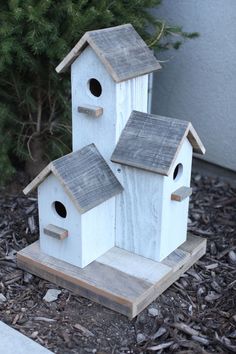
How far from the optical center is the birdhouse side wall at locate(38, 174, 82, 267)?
117 inches

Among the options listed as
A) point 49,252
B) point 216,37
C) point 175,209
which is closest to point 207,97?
point 216,37

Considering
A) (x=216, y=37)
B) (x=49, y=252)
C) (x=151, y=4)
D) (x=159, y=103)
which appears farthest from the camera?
(x=159, y=103)

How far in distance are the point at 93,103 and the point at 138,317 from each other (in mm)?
1092

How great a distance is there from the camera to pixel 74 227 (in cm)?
297

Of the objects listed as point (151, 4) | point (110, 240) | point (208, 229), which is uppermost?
point (151, 4)

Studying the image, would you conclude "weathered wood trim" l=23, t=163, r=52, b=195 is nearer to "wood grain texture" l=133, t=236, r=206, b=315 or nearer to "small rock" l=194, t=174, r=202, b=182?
"wood grain texture" l=133, t=236, r=206, b=315

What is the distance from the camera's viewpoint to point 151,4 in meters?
3.78

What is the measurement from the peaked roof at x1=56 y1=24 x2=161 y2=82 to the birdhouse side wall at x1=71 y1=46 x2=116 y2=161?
0.06 metres

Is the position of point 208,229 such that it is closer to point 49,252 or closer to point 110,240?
point 110,240

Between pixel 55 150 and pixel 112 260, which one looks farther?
pixel 55 150

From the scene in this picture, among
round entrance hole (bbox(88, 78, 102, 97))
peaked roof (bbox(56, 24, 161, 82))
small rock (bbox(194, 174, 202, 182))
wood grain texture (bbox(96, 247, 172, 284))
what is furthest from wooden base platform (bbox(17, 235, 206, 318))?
small rock (bbox(194, 174, 202, 182))

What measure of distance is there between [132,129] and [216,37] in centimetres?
152

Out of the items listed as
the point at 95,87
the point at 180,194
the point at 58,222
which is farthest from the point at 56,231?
the point at 95,87

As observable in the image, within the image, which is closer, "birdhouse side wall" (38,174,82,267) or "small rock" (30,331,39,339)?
"small rock" (30,331,39,339)
